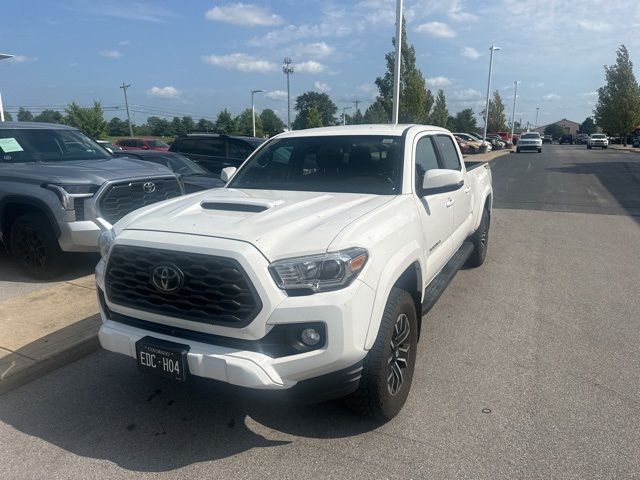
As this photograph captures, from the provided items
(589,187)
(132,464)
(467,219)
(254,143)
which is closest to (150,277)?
(132,464)

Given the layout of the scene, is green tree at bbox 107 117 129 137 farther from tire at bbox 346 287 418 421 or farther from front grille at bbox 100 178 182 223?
tire at bbox 346 287 418 421

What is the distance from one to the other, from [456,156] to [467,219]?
2.41ft

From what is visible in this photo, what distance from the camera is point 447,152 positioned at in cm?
527

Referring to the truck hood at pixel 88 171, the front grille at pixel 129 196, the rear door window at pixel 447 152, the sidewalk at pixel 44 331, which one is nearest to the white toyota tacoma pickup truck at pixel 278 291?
the sidewalk at pixel 44 331

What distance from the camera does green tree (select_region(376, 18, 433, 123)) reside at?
31.2 metres

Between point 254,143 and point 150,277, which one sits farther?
point 254,143

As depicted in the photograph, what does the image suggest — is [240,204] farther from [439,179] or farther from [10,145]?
[10,145]

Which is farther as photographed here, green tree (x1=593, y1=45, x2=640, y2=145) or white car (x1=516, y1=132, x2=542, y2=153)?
green tree (x1=593, y1=45, x2=640, y2=145)

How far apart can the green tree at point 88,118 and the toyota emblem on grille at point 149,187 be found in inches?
1749

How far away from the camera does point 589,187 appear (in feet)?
52.4

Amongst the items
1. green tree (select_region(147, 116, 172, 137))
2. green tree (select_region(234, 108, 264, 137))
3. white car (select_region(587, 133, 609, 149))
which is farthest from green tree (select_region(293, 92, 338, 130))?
white car (select_region(587, 133, 609, 149))

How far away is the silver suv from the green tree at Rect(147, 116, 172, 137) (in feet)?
284

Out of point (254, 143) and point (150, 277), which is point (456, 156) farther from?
point (254, 143)

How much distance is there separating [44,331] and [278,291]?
9.17 feet
